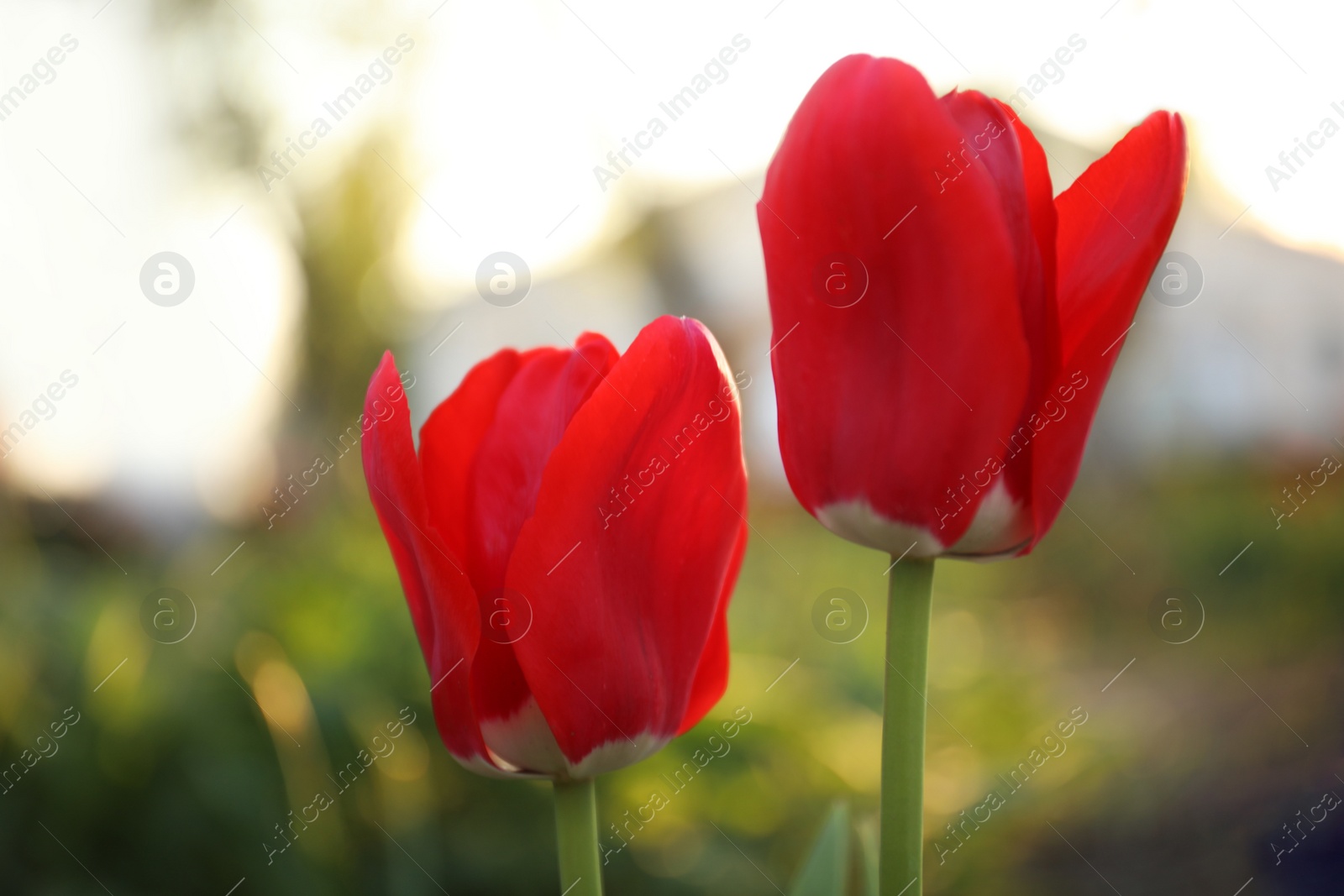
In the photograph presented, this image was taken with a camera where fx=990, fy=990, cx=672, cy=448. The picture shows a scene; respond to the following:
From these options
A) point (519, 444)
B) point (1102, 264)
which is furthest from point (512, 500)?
point (1102, 264)

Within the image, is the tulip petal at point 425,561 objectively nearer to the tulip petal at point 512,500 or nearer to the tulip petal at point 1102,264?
the tulip petal at point 512,500

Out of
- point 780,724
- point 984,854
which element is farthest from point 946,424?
point 984,854

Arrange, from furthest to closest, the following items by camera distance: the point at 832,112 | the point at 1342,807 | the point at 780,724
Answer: the point at 1342,807 → the point at 780,724 → the point at 832,112

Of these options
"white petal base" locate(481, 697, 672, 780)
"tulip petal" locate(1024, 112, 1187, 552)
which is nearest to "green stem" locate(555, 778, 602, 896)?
"white petal base" locate(481, 697, 672, 780)

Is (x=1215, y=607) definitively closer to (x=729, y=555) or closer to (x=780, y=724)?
(x=780, y=724)

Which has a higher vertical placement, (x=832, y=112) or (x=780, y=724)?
(x=832, y=112)

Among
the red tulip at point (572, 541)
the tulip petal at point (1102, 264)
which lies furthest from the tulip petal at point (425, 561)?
the tulip petal at point (1102, 264)
